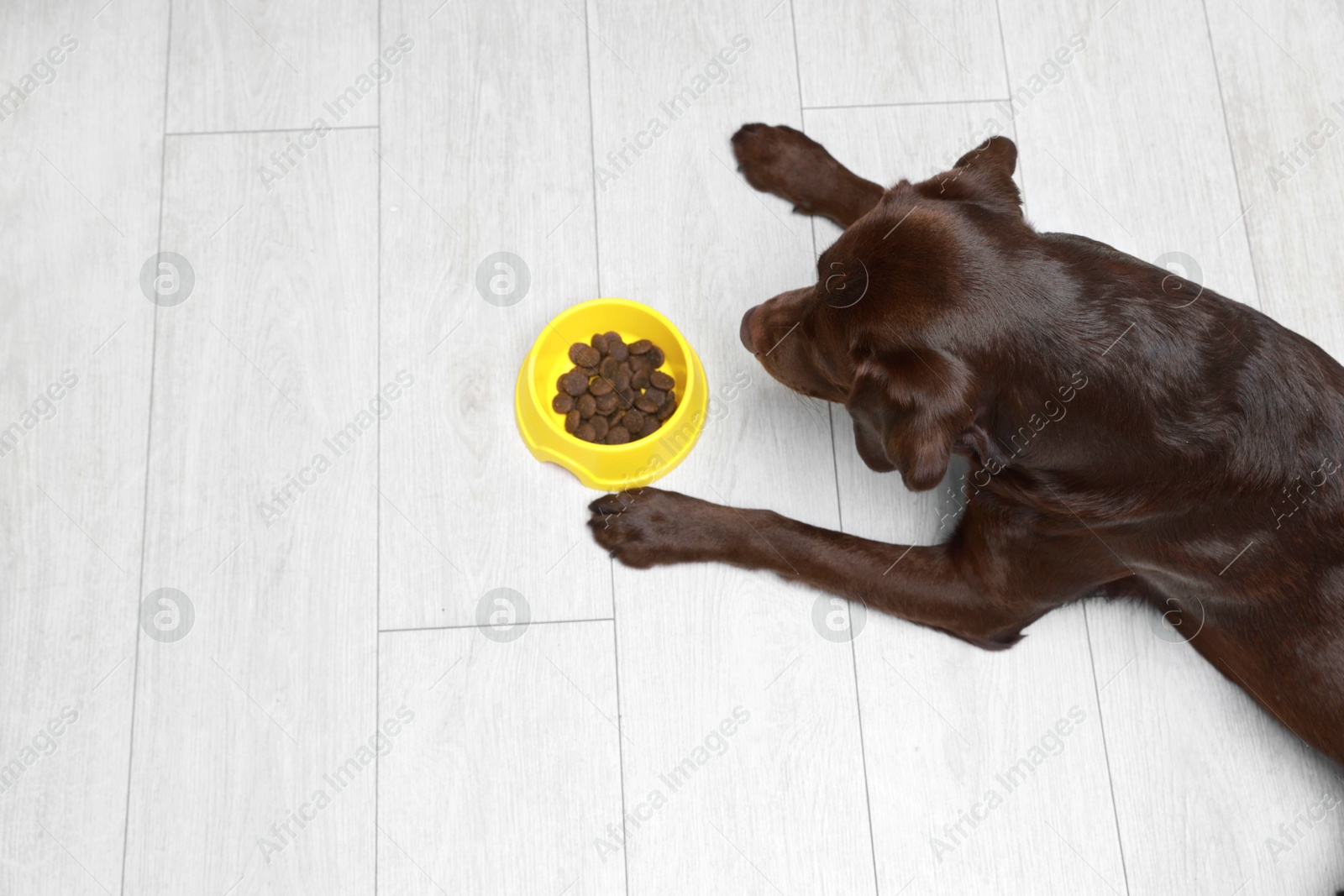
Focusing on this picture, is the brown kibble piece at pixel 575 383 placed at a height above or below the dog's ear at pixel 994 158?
below

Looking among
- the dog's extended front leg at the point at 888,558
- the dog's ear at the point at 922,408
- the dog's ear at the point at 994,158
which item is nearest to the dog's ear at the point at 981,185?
the dog's ear at the point at 994,158

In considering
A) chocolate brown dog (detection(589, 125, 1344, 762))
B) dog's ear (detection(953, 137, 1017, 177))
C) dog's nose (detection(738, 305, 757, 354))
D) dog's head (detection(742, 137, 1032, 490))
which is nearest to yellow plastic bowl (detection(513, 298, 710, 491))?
dog's nose (detection(738, 305, 757, 354))

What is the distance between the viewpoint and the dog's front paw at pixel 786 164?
2.38 metres

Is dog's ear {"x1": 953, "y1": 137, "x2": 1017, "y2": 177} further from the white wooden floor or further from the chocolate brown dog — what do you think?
the white wooden floor

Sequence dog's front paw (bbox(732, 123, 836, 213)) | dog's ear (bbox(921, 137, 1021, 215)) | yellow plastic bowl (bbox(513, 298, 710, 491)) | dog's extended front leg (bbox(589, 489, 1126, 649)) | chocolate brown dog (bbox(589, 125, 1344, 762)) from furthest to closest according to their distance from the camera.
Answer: dog's front paw (bbox(732, 123, 836, 213)), yellow plastic bowl (bbox(513, 298, 710, 491)), dog's extended front leg (bbox(589, 489, 1126, 649)), dog's ear (bbox(921, 137, 1021, 215)), chocolate brown dog (bbox(589, 125, 1344, 762))

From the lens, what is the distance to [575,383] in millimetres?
2186

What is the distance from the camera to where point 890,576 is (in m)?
2.06

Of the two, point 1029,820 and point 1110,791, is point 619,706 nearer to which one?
point 1029,820

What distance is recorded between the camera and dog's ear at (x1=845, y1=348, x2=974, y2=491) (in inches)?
64.1

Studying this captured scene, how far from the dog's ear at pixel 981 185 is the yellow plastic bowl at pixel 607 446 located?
0.60 metres

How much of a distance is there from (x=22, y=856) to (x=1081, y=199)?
103 inches

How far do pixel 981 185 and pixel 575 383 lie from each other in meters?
0.87

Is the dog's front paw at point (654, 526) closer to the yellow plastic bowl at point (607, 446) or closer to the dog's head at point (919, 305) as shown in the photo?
the yellow plastic bowl at point (607, 446)

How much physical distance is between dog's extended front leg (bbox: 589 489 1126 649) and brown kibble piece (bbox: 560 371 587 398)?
22 centimetres
